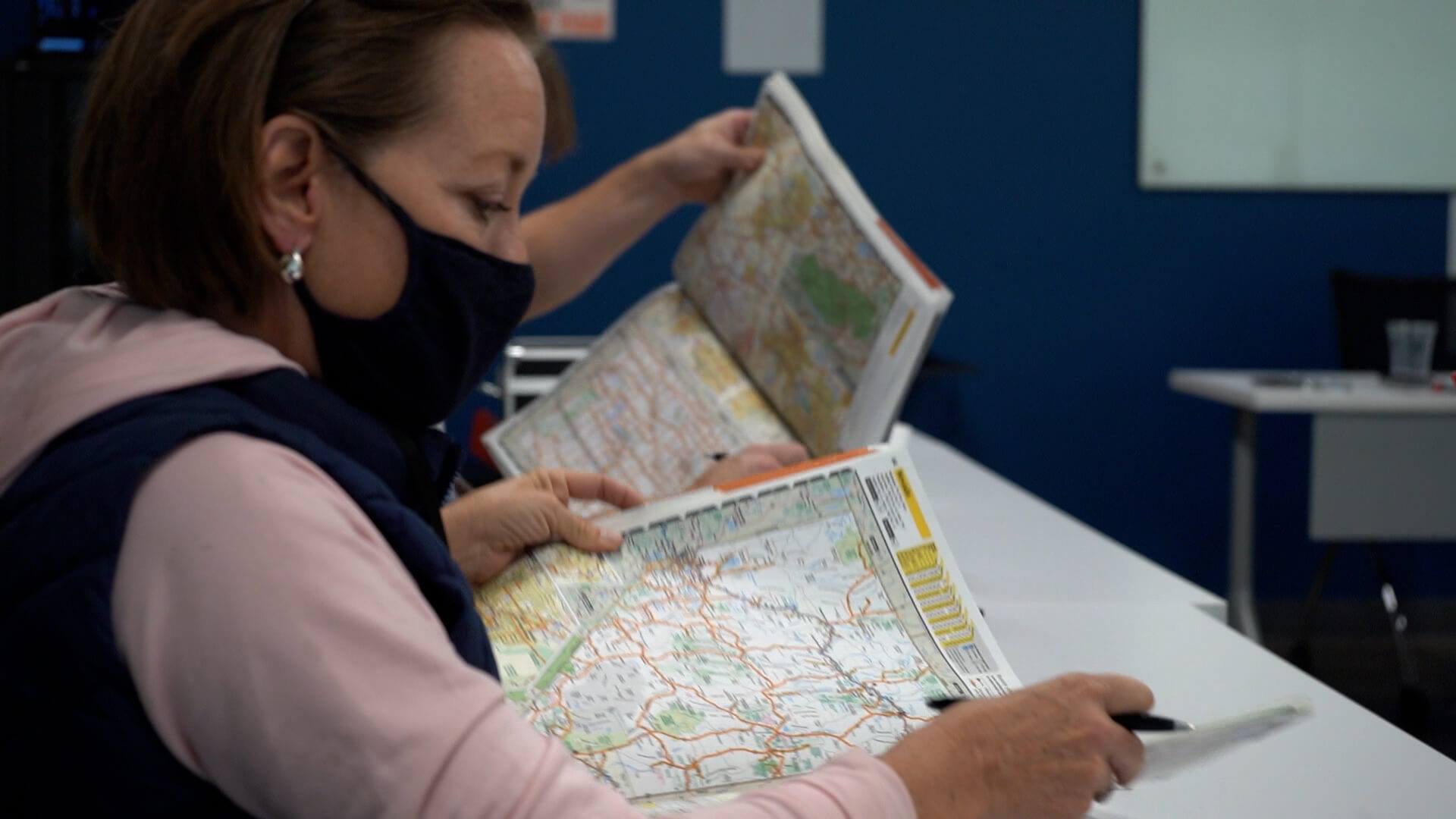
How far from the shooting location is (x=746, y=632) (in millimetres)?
938

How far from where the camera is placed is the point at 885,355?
145 centimetres

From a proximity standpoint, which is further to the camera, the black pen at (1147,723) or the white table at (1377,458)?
the white table at (1377,458)

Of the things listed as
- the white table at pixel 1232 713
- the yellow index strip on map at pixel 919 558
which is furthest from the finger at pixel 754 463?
the yellow index strip on map at pixel 919 558

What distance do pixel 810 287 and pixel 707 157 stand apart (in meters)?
0.24

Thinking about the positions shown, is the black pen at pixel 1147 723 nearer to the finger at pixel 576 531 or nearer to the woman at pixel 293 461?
the woman at pixel 293 461

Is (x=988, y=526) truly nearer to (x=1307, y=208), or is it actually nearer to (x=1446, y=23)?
(x=1307, y=208)

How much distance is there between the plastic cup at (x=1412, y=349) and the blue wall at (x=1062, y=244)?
0.87 metres

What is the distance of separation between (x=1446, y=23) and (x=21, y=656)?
4557 mm

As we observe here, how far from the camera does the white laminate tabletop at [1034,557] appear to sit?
1.46 m

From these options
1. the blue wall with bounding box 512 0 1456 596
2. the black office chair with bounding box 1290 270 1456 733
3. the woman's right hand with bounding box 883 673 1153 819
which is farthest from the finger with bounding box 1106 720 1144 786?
the blue wall with bounding box 512 0 1456 596

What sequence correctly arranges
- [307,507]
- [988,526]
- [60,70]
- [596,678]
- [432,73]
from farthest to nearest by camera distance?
[60,70] → [988,526] → [596,678] → [432,73] → [307,507]

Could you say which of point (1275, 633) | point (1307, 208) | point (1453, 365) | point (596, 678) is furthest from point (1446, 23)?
point (596, 678)

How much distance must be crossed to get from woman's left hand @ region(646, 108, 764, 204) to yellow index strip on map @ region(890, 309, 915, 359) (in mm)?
355

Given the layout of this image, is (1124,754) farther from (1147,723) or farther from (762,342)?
(762,342)
